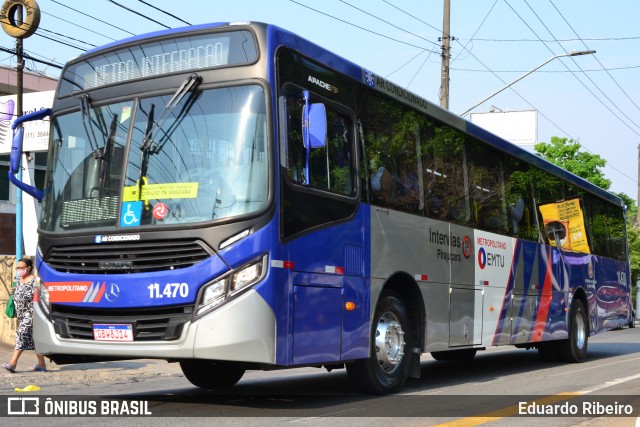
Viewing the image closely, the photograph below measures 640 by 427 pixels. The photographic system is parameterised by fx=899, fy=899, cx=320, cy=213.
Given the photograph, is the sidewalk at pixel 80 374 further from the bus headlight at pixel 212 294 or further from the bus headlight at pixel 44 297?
the bus headlight at pixel 212 294

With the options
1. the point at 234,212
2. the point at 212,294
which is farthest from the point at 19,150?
the point at 212,294

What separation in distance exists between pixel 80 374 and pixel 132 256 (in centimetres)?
650

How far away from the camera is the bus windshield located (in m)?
7.86

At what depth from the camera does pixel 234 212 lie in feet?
25.5

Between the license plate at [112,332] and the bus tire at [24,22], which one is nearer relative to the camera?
the license plate at [112,332]

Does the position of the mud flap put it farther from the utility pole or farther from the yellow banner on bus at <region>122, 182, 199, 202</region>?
the utility pole

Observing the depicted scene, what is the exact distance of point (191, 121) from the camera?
26.6 ft

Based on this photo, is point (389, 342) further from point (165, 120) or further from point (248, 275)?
point (165, 120)

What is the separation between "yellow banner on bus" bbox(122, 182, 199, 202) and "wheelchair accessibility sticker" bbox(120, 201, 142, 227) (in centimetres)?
6

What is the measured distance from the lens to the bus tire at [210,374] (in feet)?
34.0

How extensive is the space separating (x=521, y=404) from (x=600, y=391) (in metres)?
1.97

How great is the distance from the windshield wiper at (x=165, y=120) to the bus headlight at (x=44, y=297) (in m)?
1.42

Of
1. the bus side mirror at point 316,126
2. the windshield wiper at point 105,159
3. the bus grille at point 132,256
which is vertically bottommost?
the bus grille at point 132,256

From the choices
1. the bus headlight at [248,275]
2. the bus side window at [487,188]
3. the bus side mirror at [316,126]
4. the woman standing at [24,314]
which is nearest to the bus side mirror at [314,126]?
the bus side mirror at [316,126]
